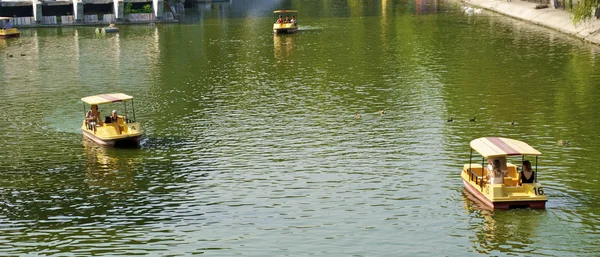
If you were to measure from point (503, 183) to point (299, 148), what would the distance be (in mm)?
17829

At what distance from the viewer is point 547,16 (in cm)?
12381

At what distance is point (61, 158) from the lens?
Result: 57.2 m

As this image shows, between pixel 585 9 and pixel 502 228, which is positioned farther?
pixel 585 9

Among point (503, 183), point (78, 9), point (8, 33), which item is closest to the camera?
point (503, 183)

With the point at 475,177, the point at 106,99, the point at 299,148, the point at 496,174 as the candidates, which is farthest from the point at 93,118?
the point at 496,174

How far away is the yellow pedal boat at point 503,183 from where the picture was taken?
42688mm

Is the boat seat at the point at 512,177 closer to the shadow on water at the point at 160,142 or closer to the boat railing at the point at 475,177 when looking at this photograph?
the boat railing at the point at 475,177

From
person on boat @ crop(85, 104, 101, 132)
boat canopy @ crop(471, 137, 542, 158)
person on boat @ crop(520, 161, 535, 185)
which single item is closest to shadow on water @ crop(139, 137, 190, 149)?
person on boat @ crop(85, 104, 101, 132)

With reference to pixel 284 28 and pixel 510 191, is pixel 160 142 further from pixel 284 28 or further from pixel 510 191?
pixel 284 28

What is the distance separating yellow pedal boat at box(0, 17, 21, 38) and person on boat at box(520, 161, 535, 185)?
104793 millimetres

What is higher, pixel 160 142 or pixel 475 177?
pixel 160 142

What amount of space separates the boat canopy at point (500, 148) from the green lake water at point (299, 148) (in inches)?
112

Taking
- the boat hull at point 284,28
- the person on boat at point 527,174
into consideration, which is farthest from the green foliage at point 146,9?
the person on boat at point 527,174

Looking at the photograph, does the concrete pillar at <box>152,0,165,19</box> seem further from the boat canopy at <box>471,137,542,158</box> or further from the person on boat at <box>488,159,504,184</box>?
the person on boat at <box>488,159,504,184</box>
